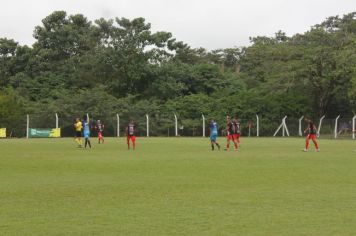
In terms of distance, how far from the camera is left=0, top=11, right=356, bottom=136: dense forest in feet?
199

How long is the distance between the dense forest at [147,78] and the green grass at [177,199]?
Answer: 41.5m

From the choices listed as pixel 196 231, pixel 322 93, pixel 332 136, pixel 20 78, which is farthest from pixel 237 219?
pixel 20 78

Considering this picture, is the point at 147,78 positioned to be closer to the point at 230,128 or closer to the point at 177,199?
the point at 230,128

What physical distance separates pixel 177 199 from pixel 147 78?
58227 millimetres

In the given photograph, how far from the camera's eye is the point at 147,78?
6969 centimetres

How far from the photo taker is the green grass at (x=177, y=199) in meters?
8.90

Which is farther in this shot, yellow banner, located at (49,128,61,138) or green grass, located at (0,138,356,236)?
yellow banner, located at (49,128,61,138)

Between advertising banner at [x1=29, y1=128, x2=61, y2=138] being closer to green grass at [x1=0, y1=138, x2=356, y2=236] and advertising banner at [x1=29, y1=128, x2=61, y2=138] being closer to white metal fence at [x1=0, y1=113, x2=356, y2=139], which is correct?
white metal fence at [x1=0, y1=113, x2=356, y2=139]

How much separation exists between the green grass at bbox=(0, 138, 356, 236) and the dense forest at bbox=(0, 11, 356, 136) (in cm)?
4150

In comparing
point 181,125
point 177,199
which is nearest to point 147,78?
point 181,125

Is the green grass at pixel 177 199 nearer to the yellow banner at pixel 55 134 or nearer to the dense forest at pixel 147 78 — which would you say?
the yellow banner at pixel 55 134

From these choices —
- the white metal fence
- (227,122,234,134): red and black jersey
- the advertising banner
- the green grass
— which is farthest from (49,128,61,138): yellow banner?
the green grass

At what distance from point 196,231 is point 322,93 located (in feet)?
192

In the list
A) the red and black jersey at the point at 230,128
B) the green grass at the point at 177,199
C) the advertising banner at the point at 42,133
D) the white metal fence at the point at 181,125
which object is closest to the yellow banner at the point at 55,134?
the advertising banner at the point at 42,133
